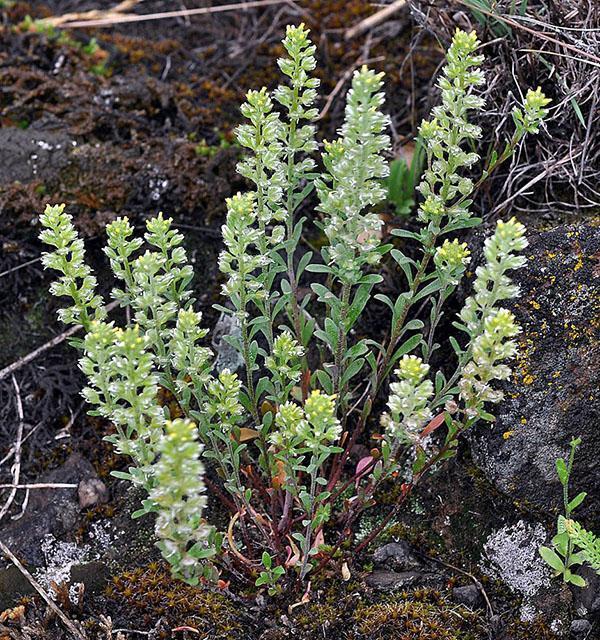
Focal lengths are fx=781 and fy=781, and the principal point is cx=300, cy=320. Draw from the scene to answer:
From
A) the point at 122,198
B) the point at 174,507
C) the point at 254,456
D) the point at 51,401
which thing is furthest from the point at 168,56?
the point at 174,507

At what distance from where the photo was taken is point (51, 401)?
12.8 feet

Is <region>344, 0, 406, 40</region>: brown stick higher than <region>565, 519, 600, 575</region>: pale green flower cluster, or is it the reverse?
<region>344, 0, 406, 40</region>: brown stick

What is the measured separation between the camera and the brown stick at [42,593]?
2.97 metres

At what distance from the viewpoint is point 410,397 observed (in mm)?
2531

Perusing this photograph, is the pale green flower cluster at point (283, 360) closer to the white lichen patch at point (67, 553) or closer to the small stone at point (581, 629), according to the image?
the white lichen patch at point (67, 553)

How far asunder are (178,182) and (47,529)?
74.9 inches

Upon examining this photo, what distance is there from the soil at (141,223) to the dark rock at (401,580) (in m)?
0.03

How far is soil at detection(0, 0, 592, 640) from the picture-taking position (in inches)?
123

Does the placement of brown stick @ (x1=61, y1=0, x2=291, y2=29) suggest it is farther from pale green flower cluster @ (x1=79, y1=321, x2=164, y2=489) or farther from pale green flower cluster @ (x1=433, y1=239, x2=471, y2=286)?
pale green flower cluster @ (x1=79, y1=321, x2=164, y2=489)

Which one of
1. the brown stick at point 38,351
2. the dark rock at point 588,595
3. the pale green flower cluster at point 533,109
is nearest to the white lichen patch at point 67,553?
the brown stick at point 38,351

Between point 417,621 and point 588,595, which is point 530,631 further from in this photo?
point 417,621

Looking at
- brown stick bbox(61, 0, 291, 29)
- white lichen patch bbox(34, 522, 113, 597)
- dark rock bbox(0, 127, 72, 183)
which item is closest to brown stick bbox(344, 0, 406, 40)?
brown stick bbox(61, 0, 291, 29)

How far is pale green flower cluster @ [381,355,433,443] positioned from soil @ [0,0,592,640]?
0.90 metres

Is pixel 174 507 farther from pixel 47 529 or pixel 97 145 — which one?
pixel 97 145
